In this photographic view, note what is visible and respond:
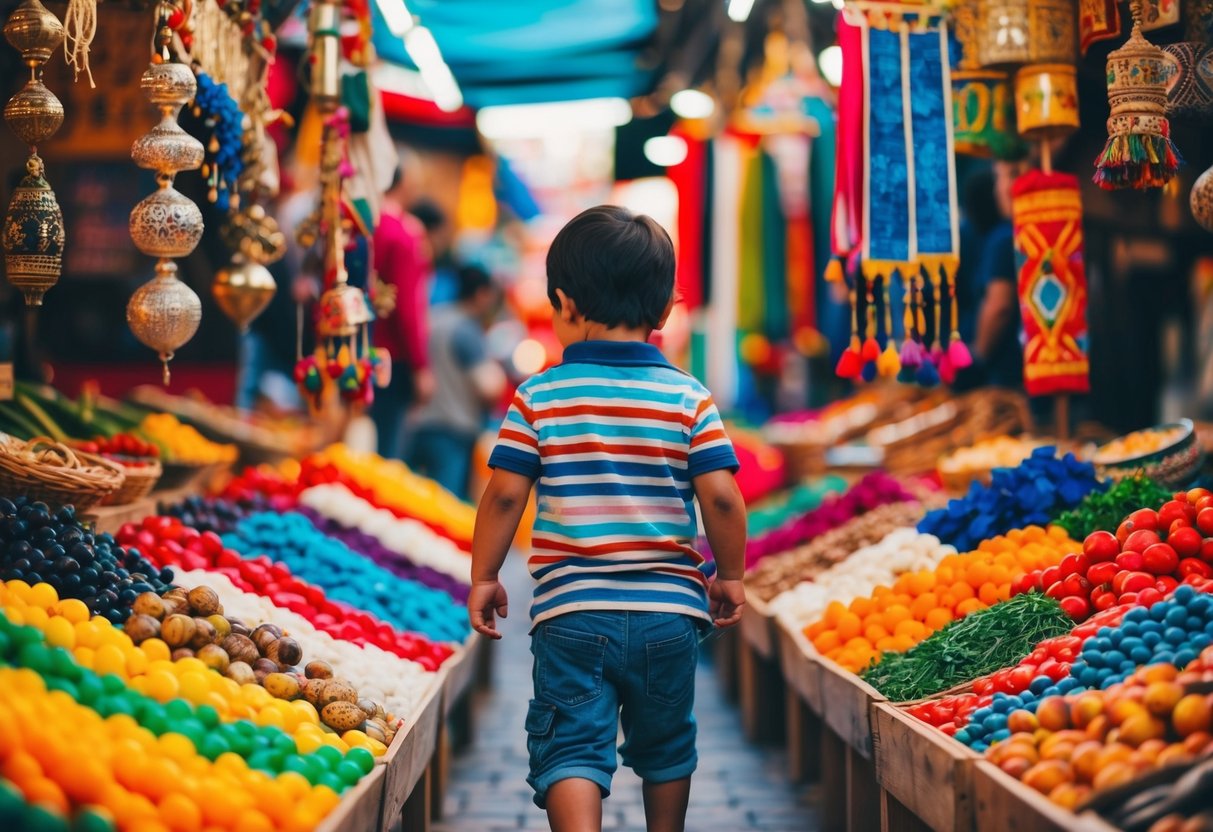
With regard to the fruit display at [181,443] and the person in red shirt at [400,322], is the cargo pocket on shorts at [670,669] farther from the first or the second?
the person in red shirt at [400,322]

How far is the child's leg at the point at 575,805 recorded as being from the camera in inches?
106

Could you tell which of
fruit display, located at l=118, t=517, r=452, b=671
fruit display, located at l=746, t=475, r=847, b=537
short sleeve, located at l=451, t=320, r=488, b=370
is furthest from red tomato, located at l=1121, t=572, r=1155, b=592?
short sleeve, located at l=451, t=320, r=488, b=370

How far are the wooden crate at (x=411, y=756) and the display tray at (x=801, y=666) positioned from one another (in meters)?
1.10

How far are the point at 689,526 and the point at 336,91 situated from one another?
105 inches

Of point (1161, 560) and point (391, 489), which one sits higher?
point (1161, 560)

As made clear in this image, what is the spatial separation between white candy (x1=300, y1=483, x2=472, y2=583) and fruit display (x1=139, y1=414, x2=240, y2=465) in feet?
1.64

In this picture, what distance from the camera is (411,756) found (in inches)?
121

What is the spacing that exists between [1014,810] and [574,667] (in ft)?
3.10

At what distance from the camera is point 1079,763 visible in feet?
7.50

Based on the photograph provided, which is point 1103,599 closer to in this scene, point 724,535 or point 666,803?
point 724,535

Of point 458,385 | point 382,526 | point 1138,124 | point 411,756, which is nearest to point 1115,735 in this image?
point 411,756

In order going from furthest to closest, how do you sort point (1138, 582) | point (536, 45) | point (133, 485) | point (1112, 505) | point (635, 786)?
point (536, 45) → point (635, 786) → point (133, 485) → point (1112, 505) → point (1138, 582)

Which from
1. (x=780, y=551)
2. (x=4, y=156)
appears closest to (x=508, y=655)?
(x=780, y=551)

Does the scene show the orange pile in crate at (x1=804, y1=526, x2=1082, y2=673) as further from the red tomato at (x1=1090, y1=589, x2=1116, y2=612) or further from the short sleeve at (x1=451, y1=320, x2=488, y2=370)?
the short sleeve at (x1=451, y1=320, x2=488, y2=370)
